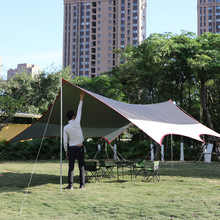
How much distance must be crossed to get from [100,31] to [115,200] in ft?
293

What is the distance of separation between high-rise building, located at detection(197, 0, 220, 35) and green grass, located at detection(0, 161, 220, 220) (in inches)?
3960

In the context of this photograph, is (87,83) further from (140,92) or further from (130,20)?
(130,20)

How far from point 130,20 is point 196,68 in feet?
256

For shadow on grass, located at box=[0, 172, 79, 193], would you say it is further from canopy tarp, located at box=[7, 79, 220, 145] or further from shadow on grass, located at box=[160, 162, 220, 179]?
shadow on grass, located at box=[160, 162, 220, 179]

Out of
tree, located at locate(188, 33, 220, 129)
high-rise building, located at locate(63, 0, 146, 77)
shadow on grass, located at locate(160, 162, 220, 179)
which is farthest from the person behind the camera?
high-rise building, located at locate(63, 0, 146, 77)

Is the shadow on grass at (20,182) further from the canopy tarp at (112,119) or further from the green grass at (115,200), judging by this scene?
the canopy tarp at (112,119)

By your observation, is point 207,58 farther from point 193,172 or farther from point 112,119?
point 112,119

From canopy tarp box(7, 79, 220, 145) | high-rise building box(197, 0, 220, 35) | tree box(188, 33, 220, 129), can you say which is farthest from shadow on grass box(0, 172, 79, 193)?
high-rise building box(197, 0, 220, 35)

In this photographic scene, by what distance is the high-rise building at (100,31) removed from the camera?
89.8m

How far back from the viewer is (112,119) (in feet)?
34.2

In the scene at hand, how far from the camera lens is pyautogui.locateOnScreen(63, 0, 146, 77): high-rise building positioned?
295 ft

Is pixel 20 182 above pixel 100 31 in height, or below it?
below

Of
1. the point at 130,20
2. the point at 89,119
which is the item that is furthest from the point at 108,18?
the point at 89,119

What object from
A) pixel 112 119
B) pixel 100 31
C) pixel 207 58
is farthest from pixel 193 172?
pixel 100 31
